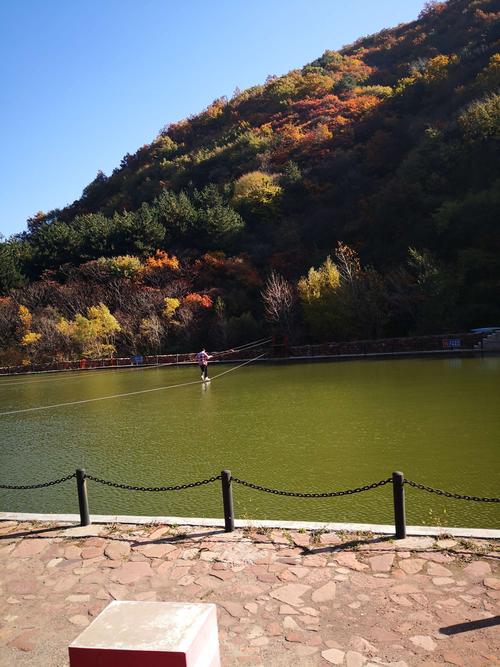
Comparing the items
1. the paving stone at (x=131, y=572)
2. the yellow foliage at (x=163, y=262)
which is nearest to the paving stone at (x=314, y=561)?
the paving stone at (x=131, y=572)

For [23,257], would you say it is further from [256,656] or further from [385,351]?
[256,656]

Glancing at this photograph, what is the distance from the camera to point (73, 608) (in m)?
4.79

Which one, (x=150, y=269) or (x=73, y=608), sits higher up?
(x=150, y=269)

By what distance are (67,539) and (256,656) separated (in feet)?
11.4

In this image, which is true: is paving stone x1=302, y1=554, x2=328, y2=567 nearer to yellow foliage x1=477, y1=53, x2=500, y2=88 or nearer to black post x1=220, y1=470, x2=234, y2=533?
black post x1=220, y1=470, x2=234, y2=533

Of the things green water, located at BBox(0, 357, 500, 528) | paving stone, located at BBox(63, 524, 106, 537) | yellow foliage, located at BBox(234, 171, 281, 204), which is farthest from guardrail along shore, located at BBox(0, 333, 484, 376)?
paving stone, located at BBox(63, 524, 106, 537)

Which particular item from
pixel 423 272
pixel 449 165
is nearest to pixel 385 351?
pixel 423 272

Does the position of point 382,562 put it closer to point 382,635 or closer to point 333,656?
point 382,635

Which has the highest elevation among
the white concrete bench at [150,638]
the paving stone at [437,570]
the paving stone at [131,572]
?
the white concrete bench at [150,638]

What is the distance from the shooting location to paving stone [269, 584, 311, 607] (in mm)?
4590

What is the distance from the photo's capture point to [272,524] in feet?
20.8

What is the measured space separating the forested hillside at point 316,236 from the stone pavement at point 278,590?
25.1m

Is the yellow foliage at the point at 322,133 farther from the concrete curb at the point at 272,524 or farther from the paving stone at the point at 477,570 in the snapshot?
the paving stone at the point at 477,570

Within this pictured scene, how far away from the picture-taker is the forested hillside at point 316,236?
30969 millimetres
